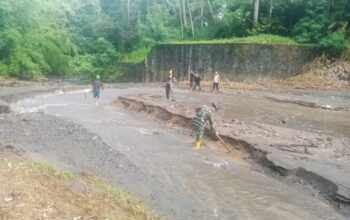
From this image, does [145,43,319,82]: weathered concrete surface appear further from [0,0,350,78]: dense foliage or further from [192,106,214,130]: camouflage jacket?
[192,106,214,130]: camouflage jacket

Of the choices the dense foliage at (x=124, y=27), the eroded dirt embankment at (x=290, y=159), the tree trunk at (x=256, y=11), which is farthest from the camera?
the tree trunk at (x=256, y=11)

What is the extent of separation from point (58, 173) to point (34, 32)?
36011 mm

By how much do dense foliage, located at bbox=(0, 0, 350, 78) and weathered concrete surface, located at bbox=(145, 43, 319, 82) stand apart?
95.5 inches

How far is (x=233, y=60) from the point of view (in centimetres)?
3597

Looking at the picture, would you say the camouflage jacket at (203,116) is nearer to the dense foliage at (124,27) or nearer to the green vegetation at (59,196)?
the green vegetation at (59,196)

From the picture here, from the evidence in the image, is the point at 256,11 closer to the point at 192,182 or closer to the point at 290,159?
the point at 290,159

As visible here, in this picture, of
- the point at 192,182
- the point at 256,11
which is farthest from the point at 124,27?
the point at 192,182

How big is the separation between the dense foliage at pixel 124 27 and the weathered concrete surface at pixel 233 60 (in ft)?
7.96

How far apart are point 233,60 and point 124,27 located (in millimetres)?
20539

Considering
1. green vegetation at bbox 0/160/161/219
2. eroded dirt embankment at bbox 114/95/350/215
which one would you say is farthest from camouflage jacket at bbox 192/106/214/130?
green vegetation at bbox 0/160/161/219

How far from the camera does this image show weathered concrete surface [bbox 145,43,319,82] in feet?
109

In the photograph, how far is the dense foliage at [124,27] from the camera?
3644 cm

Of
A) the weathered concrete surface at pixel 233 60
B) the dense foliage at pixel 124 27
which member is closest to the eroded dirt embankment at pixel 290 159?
the weathered concrete surface at pixel 233 60

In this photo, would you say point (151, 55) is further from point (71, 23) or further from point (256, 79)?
point (71, 23)
